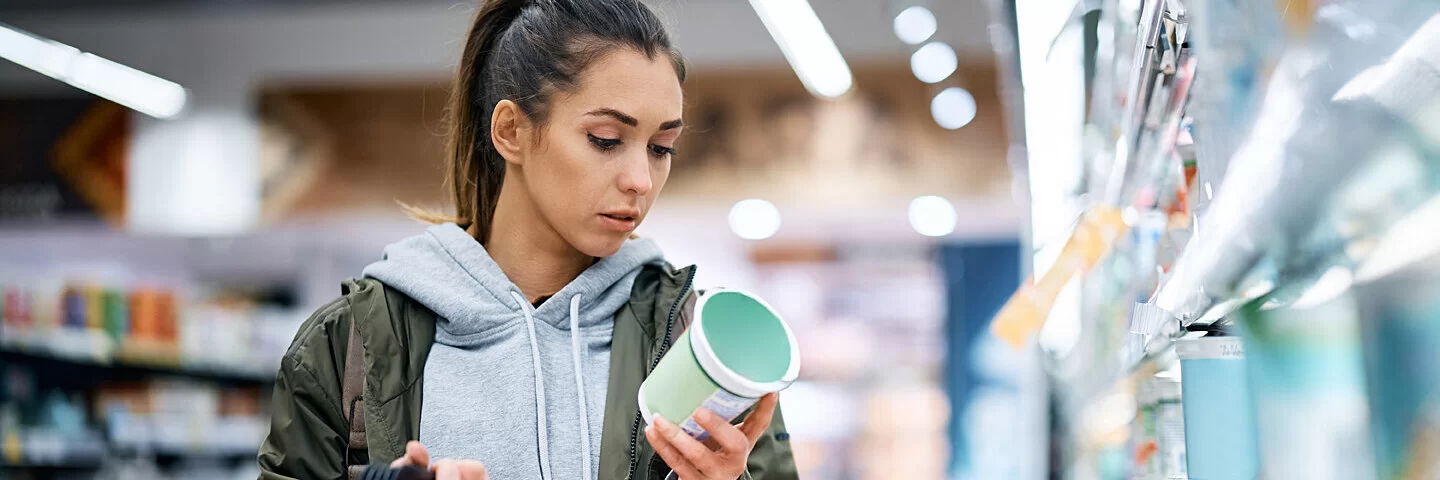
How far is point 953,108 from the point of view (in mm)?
6230

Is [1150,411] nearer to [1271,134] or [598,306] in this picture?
[598,306]

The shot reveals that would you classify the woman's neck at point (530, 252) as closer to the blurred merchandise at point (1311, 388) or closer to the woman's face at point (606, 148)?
the woman's face at point (606, 148)

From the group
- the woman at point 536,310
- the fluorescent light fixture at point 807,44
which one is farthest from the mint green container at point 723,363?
the fluorescent light fixture at point 807,44

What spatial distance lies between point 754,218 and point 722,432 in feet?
17.4

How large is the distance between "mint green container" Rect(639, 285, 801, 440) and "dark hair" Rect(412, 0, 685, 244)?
15.0 inches

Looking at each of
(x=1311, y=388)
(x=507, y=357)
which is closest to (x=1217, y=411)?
(x=1311, y=388)

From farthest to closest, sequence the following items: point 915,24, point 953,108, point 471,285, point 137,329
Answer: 1. point 953,108
2. point 915,24
3. point 137,329
4. point 471,285

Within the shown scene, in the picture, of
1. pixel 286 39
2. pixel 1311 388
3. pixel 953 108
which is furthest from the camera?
pixel 286 39

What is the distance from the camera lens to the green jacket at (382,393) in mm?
1277

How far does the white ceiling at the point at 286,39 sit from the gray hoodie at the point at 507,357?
5.01m

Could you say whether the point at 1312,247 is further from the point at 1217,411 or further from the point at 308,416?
the point at 308,416

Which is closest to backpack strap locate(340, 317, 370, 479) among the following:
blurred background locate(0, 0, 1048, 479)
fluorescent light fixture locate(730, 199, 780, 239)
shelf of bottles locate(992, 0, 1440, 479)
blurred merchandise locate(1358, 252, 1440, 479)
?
shelf of bottles locate(992, 0, 1440, 479)

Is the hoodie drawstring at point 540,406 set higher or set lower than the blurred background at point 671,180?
lower

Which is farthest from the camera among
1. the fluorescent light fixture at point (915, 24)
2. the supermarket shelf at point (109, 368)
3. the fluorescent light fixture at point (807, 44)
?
the fluorescent light fixture at point (915, 24)
